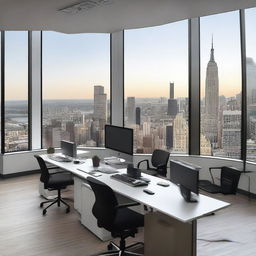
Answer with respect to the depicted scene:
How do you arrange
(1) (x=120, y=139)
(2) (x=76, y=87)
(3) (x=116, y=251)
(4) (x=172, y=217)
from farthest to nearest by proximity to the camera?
1. (2) (x=76, y=87)
2. (1) (x=120, y=139)
3. (3) (x=116, y=251)
4. (4) (x=172, y=217)

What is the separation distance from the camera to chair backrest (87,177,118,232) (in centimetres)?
324

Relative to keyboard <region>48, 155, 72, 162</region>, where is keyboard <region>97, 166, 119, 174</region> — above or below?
below

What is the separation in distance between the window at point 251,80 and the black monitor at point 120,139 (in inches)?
101

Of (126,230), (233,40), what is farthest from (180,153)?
(126,230)

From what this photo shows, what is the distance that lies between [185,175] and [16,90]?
521cm

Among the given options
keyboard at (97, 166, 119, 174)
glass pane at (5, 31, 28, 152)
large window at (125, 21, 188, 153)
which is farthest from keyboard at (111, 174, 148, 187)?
glass pane at (5, 31, 28, 152)

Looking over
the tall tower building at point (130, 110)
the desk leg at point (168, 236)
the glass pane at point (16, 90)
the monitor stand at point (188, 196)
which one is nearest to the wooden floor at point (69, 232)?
the desk leg at point (168, 236)

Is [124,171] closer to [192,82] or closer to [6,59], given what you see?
[192,82]

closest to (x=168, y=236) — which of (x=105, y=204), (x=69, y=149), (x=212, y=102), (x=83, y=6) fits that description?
(x=105, y=204)

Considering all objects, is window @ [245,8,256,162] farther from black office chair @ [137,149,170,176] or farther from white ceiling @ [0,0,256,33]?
black office chair @ [137,149,170,176]

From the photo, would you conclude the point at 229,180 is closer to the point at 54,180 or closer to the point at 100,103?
the point at 54,180

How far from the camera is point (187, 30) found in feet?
21.9

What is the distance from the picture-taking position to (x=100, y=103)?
763cm

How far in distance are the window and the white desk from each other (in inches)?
113
